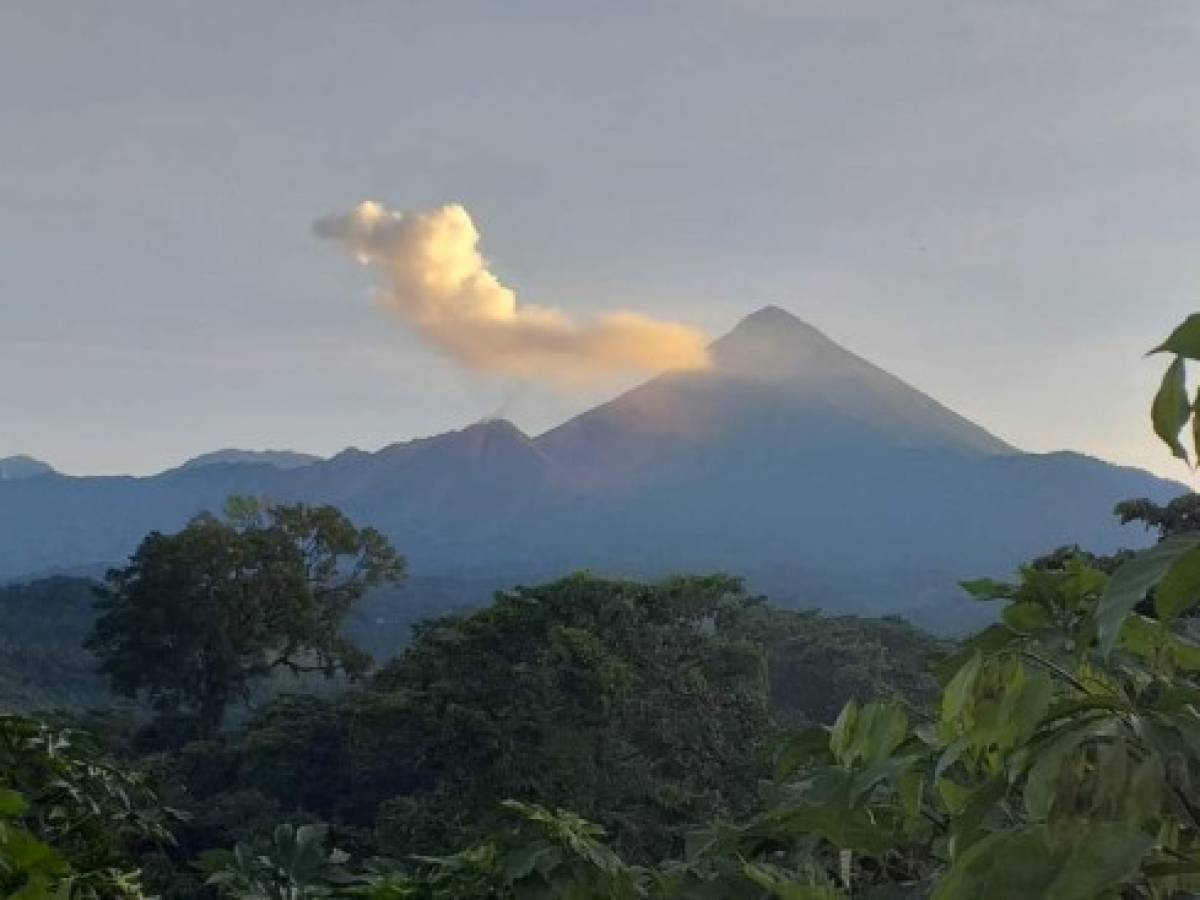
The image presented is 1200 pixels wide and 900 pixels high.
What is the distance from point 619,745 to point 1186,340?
20.6 metres

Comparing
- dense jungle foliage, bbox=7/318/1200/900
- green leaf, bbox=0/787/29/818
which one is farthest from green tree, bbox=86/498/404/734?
green leaf, bbox=0/787/29/818

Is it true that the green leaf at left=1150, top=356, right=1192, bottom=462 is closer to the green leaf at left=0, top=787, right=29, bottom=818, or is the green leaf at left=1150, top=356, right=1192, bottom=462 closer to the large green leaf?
the large green leaf

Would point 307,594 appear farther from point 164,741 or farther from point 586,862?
point 586,862

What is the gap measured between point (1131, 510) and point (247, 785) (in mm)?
19720

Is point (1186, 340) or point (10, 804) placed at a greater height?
point (1186, 340)

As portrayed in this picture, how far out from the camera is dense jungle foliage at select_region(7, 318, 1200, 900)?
981 mm

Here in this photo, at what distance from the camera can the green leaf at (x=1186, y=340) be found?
858mm

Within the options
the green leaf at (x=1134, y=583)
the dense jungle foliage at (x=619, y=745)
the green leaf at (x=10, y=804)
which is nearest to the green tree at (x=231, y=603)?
the dense jungle foliage at (x=619, y=745)

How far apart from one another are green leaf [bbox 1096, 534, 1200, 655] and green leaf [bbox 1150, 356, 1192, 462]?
0.23 ft

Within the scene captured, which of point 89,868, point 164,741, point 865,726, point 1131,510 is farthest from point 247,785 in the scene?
point 865,726

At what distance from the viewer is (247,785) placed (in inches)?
1097

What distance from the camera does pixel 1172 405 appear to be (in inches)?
35.0

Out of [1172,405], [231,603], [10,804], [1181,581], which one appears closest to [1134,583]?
[1181,581]

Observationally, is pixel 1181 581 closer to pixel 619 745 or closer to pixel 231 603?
pixel 619 745
